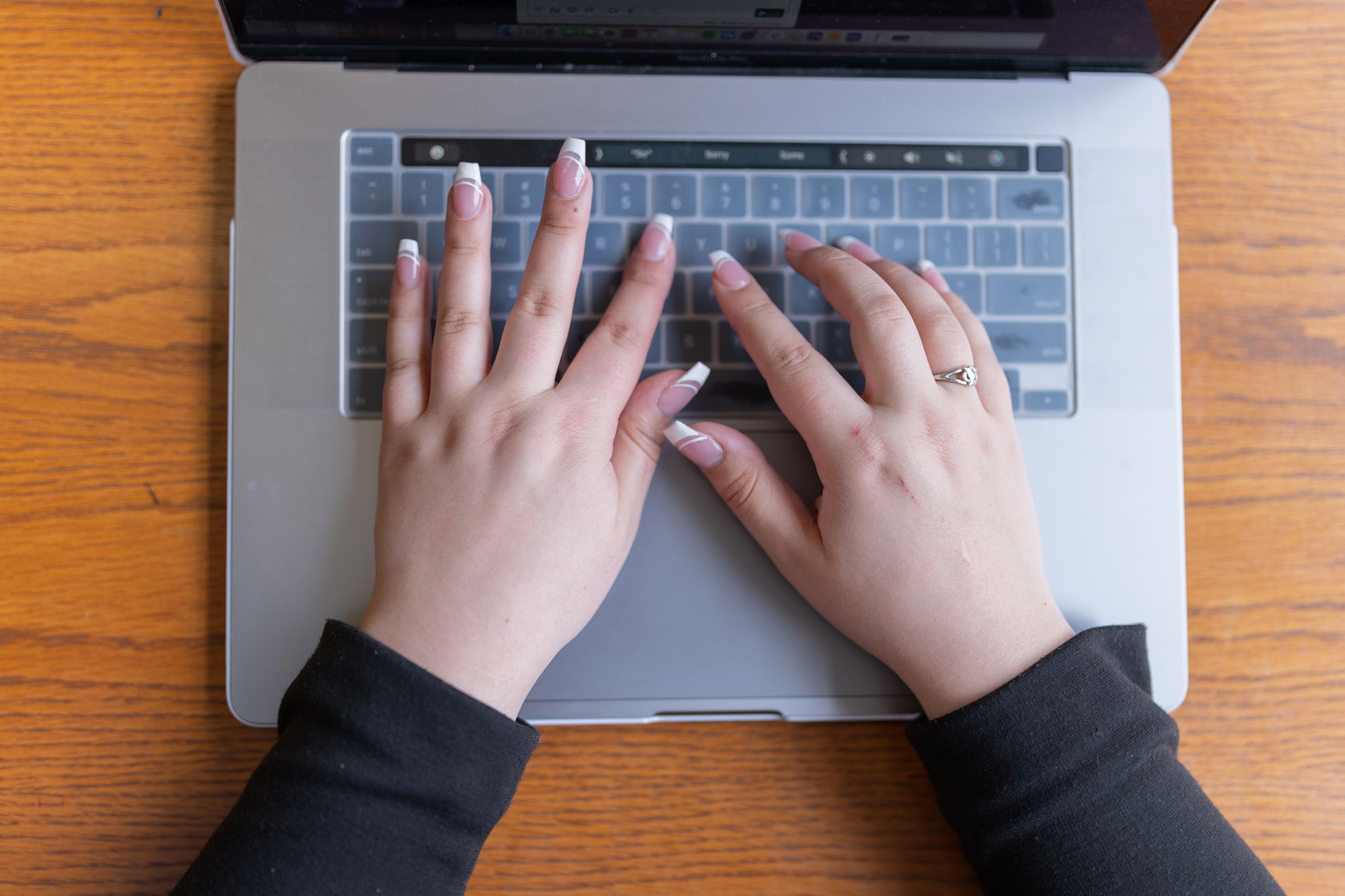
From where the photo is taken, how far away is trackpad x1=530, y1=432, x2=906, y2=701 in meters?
0.53

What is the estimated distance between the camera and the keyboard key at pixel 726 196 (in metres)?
0.55

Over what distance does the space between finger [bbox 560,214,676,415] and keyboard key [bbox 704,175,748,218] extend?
4 centimetres

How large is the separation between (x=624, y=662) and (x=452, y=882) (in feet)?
0.50

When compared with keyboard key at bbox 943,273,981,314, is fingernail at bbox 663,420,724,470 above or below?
below

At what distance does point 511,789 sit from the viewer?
0.47 m

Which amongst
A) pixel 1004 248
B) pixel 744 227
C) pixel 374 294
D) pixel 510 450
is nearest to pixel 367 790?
pixel 510 450

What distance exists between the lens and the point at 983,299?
0.56 metres

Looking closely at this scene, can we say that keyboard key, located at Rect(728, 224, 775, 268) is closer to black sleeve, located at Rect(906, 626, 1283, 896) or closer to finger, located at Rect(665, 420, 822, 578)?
finger, located at Rect(665, 420, 822, 578)

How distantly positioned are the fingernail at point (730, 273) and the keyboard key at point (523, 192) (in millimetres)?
121

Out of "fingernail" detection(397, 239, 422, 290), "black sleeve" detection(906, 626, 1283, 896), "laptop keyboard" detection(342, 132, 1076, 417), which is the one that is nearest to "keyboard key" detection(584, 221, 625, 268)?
"laptop keyboard" detection(342, 132, 1076, 417)

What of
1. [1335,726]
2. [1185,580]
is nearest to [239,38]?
[1185,580]

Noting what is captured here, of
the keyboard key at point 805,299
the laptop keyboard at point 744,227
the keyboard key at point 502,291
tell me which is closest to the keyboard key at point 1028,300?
the laptop keyboard at point 744,227

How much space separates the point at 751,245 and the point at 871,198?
3.4 inches

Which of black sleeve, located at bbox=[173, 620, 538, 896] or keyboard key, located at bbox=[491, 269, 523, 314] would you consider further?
keyboard key, located at bbox=[491, 269, 523, 314]
